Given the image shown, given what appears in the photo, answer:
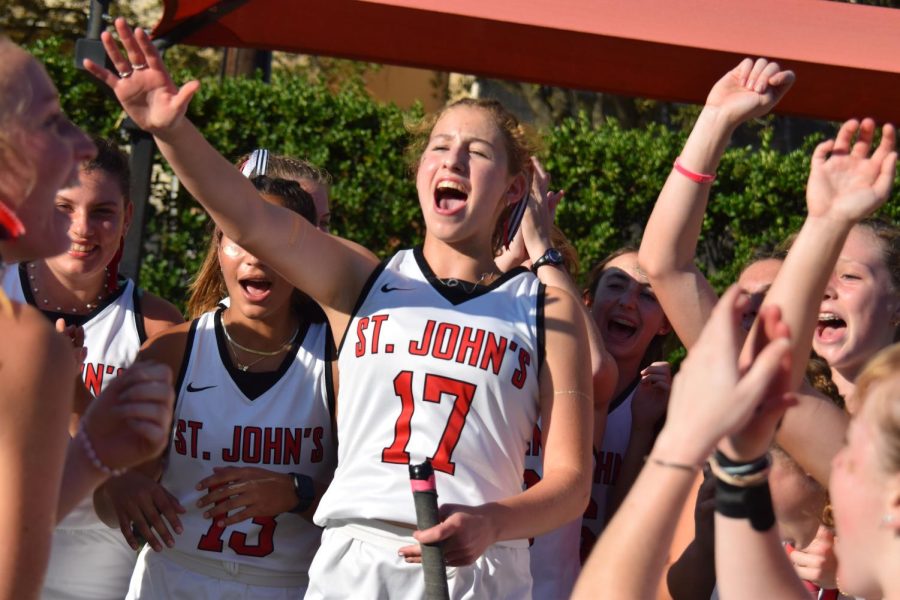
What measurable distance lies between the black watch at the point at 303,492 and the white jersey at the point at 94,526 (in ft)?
2.37

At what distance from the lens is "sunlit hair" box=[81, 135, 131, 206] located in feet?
13.0

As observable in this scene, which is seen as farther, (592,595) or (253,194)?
(253,194)

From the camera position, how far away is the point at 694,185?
9.78 feet

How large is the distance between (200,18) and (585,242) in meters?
3.24

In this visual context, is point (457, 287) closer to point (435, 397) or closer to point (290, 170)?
point (435, 397)

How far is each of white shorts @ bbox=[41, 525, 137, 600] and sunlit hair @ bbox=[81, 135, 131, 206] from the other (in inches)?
46.0

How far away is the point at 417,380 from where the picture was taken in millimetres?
3061

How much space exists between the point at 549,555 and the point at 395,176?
4.54 metres

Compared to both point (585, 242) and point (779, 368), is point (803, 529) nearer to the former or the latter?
point (779, 368)

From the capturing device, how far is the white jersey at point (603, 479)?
12.8ft

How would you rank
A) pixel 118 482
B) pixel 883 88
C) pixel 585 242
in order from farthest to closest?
pixel 585 242, pixel 883 88, pixel 118 482

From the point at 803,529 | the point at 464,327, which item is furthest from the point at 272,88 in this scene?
the point at 803,529

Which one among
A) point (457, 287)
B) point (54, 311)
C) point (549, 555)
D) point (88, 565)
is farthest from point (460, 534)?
point (54, 311)

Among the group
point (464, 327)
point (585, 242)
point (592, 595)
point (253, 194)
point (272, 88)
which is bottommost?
point (592, 595)
